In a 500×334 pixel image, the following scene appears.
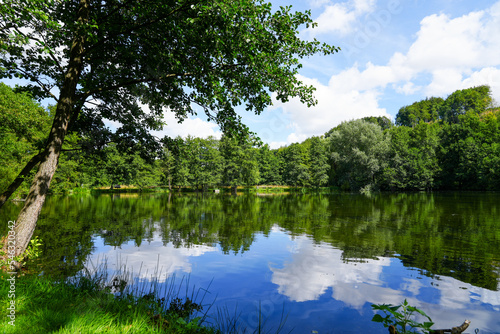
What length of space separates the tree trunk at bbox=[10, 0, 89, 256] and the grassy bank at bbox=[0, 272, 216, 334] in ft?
4.17

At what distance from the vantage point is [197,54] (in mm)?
7070

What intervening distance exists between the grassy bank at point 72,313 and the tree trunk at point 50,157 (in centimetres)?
127

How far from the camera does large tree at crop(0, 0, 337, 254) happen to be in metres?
6.16

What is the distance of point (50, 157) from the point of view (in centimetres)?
671

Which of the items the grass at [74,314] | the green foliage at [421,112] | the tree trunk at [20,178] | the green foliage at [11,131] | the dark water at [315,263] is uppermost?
the green foliage at [421,112]

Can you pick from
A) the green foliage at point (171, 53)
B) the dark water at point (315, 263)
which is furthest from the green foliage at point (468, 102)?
the green foliage at point (171, 53)

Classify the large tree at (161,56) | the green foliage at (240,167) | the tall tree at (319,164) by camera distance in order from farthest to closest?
the tall tree at (319,164), the green foliage at (240,167), the large tree at (161,56)

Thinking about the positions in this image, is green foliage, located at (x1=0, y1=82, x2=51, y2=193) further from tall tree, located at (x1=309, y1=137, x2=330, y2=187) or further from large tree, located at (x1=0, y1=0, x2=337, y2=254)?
tall tree, located at (x1=309, y1=137, x2=330, y2=187)

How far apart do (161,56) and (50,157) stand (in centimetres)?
421

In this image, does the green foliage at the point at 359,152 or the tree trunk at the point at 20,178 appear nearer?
the tree trunk at the point at 20,178

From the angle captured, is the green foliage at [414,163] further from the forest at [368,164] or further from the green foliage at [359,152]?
the green foliage at [359,152]

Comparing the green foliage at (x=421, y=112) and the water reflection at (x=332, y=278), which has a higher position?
the green foliage at (x=421, y=112)

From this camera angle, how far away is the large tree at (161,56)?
6164 mm

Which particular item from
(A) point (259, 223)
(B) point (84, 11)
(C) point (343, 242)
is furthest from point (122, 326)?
(A) point (259, 223)
